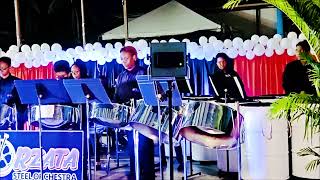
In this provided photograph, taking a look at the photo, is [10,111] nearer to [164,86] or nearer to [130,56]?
[130,56]

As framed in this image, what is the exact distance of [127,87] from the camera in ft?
13.6

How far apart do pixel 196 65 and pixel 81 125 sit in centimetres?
226

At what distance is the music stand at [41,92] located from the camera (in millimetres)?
3865

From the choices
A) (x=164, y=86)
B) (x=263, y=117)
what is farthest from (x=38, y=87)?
(x=263, y=117)

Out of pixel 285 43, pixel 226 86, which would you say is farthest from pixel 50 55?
pixel 285 43

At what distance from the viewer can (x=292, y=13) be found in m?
2.86

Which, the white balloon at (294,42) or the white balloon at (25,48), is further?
the white balloon at (25,48)

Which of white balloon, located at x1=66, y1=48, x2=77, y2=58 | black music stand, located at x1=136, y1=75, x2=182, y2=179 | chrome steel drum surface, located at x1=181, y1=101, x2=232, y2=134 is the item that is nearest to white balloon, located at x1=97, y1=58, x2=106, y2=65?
white balloon, located at x1=66, y1=48, x2=77, y2=58

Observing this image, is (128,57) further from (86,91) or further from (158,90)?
(158,90)

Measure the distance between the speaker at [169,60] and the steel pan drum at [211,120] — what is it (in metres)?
0.26

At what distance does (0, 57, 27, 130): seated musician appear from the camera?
4.45 metres

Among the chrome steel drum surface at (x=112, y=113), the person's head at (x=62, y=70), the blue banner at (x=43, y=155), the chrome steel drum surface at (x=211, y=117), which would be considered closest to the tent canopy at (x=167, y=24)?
the person's head at (x=62, y=70)

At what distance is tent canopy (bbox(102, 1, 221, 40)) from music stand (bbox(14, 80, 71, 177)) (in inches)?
126

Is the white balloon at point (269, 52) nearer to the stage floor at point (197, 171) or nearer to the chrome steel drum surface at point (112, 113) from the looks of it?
the stage floor at point (197, 171)
